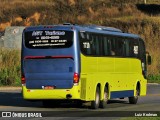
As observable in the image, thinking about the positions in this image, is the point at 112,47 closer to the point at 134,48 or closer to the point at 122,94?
the point at 122,94

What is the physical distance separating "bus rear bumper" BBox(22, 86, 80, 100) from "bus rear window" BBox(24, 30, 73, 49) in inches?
63.1

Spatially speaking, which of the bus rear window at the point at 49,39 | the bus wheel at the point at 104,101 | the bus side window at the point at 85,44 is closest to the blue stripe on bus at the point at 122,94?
the bus wheel at the point at 104,101

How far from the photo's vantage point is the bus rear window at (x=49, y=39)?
79.8ft

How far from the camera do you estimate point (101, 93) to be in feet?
84.6

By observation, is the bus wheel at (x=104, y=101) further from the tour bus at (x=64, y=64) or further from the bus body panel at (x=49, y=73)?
the bus body panel at (x=49, y=73)

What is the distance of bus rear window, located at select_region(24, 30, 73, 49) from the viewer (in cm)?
2431

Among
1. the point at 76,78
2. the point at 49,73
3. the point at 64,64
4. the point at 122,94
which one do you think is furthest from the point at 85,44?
the point at 122,94

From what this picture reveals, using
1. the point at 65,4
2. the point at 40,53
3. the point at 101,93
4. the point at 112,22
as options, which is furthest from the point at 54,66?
the point at 65,4

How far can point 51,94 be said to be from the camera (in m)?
24.2

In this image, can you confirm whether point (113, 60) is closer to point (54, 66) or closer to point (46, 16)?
point (54, 66)

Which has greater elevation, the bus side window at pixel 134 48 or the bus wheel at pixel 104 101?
the bus side window at pixel 134 48

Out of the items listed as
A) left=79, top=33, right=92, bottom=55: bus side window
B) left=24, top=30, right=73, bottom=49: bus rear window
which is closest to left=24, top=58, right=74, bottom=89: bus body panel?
left=24, top=30, right=73, bottom=49: bus rear window

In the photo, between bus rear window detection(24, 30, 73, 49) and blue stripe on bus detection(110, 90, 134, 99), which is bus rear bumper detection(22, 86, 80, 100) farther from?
blue stripe on bus detection(110, 90, 134, 99)

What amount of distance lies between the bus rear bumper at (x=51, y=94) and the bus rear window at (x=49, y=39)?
160 cm
